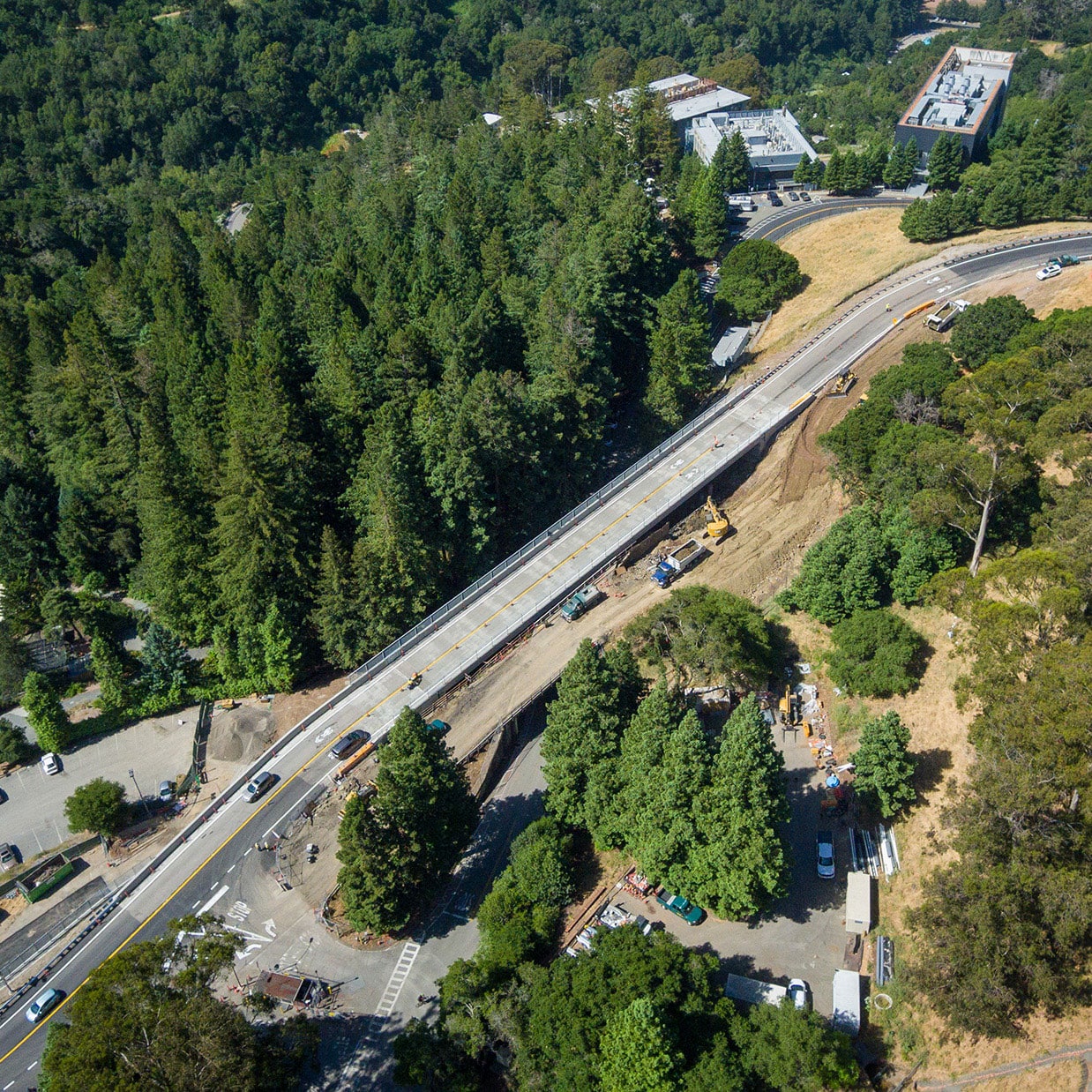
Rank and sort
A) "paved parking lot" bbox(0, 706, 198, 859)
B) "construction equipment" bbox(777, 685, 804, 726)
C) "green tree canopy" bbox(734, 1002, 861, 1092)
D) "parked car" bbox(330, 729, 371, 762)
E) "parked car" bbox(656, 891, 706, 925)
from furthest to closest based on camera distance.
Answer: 1. "construction equipment" bbox(777, 685, 804, 726)
2. "parked car" bbox(330, 729, 371, 762)
3. "paved parking lot" bbox(0, 706, 198, 859)
4. "parked car" bbox(656, 891, 706, 925)
5. "green tree canopy" bbox(734, 1002, 861, 1092)

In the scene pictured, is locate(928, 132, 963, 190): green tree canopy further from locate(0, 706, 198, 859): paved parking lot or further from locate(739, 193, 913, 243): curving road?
locate(0, 706, 198, 859): paved parking lot

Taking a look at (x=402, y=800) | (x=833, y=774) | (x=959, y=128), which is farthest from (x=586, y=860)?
(x=959, y=128)

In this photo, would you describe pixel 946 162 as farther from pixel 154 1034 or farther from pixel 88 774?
pixel 154 1034

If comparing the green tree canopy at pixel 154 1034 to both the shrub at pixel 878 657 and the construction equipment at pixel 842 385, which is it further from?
the construction equipment at pixel 842 385

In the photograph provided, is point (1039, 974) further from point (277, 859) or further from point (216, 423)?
point (216, 423)

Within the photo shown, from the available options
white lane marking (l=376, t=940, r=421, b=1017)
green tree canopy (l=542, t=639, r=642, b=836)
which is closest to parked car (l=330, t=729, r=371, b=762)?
green tree canopy (l=542, t=639, r=642, b=836)

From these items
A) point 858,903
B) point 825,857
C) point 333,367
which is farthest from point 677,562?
point 333,367

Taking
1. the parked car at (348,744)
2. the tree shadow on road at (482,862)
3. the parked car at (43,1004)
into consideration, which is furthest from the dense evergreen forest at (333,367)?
the parked car at (43,1004)
